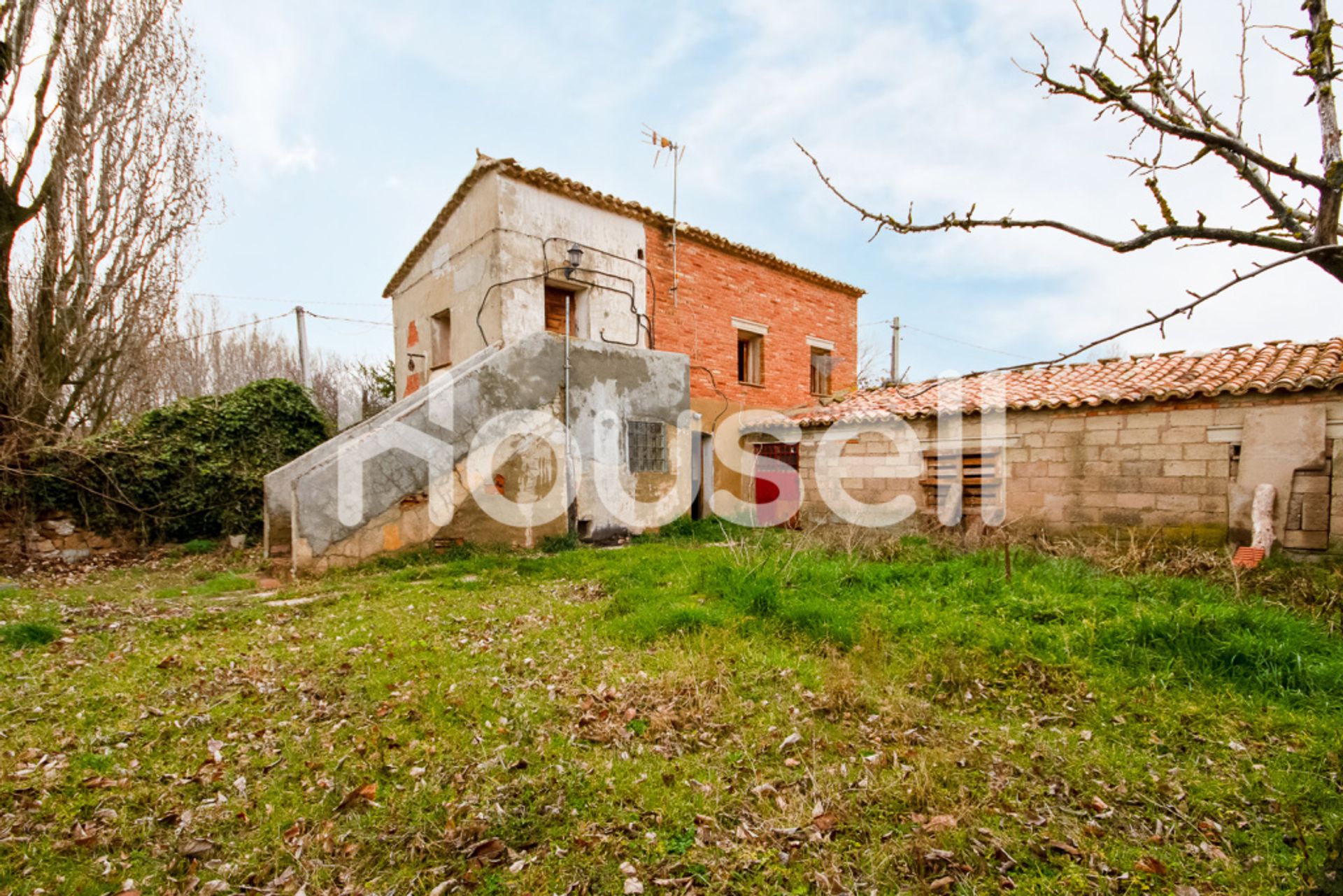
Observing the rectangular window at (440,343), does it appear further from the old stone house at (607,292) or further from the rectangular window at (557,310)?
the rectangular window at (557,310)

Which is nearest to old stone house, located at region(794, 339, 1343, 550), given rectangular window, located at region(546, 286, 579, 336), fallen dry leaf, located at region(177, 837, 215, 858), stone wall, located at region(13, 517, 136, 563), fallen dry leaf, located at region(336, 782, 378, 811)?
rectangular window, located at region(546, 286, 579, 336)

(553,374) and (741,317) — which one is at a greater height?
(741,317)

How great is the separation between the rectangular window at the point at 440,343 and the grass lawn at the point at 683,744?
288 inches

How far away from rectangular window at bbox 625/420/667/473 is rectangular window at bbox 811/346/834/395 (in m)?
6.21

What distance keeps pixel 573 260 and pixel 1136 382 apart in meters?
9.51

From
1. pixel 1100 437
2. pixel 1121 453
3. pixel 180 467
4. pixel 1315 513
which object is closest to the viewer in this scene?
pixel 1315 513

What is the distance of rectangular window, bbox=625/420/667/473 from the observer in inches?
412

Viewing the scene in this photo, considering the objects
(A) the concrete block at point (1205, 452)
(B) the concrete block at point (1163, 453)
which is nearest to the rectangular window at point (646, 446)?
(B) the concrete block at point (1163, 453)

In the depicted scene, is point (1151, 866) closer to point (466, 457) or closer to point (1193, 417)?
point (1193, 417)

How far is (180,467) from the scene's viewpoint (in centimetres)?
901

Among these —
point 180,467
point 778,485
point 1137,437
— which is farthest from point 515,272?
point 1137,437

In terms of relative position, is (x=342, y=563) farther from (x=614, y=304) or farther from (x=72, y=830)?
(x=614, y=304)

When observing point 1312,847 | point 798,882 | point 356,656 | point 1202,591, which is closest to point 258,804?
point 356,656

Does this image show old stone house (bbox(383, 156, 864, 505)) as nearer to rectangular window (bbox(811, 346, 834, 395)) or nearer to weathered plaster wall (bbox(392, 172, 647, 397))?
weathered plaster wall (bbox(392, 172, 647, 397))
